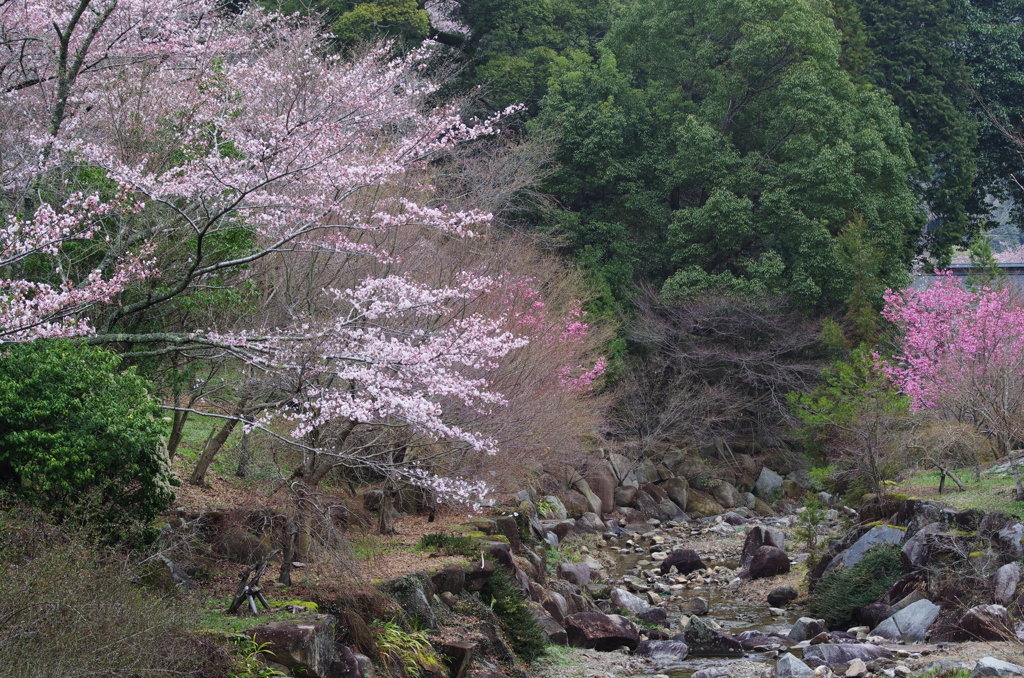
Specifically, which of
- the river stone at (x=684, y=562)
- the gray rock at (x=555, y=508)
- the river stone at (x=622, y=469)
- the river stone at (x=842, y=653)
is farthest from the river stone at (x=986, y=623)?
the river stone at (x=622, y=469)

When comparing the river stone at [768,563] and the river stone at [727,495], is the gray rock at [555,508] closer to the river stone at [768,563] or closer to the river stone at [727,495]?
the river stone at [768,563]

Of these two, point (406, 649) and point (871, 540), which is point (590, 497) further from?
point (406, 649)

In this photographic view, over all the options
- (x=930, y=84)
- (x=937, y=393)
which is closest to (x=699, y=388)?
(x=937, y=393)

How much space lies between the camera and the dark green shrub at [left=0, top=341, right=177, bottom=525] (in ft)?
20.8

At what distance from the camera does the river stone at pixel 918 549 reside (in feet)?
37.8

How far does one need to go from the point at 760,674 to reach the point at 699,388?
46.7ft

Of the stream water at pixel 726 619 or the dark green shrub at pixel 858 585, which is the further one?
the dark green shrub at pixel 858 585

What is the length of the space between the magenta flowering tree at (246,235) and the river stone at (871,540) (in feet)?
19.1

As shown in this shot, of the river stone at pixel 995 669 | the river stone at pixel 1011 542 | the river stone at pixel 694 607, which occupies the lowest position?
the river stone at pixel 694 607

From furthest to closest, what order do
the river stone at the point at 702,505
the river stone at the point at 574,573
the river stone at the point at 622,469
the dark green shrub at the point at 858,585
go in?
the river stone at the point at 702,505, the river stone at the point at 622,469, the river stone at the point at 574,573, the dark green shrub at the point at 858,585

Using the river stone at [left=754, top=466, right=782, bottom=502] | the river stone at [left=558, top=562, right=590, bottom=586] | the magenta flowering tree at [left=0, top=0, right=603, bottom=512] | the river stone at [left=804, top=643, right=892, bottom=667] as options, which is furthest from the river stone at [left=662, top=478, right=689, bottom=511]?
the river stone at [left=804, top=643, right=892, bottom=667]

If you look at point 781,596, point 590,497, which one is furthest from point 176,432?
point 590,497

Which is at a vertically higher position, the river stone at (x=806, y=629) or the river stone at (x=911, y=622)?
the river stone at (x=911, y=622)

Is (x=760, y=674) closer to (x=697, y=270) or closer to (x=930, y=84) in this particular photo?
(x=697, y=270)
